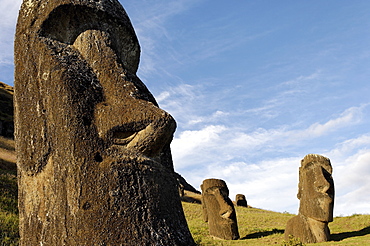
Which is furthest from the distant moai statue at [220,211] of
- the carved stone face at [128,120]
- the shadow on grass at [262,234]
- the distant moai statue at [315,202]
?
the carved stone face at [128,120]

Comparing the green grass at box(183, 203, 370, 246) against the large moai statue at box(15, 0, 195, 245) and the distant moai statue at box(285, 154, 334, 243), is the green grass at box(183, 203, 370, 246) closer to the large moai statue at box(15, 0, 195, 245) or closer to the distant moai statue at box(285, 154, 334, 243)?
the distant moai statue at box(285, 154, 334, 243)

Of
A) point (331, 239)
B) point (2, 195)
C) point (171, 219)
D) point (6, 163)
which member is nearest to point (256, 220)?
point (331, 239)

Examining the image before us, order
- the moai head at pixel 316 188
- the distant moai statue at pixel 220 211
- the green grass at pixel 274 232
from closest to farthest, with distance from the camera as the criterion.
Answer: the moai head at pixel 316 188 < the green grass at pixel 274 232 < the distant moai statue at pixel 220 211

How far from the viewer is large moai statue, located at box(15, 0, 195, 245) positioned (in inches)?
125

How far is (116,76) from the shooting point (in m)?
3.76

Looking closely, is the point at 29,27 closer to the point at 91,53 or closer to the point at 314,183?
the point at 91,53

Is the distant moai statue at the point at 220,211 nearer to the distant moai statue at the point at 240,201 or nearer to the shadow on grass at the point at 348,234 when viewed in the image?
the shadow on grass at the point at 348,234

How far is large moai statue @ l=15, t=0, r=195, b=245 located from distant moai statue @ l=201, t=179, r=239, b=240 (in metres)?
12.1

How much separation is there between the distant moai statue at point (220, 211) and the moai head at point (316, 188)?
3.00m

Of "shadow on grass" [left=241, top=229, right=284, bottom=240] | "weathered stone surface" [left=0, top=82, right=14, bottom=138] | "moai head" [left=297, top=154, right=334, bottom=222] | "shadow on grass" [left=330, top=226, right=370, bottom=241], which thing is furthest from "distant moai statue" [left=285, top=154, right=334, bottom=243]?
"weathered stone surface" [left=0, top=82, right=14, bottom=138]

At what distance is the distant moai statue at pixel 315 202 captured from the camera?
1287 centimetres

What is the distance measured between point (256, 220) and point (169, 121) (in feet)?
61.6

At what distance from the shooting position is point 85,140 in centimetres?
336

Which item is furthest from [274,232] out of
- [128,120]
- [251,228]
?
[128,120]
